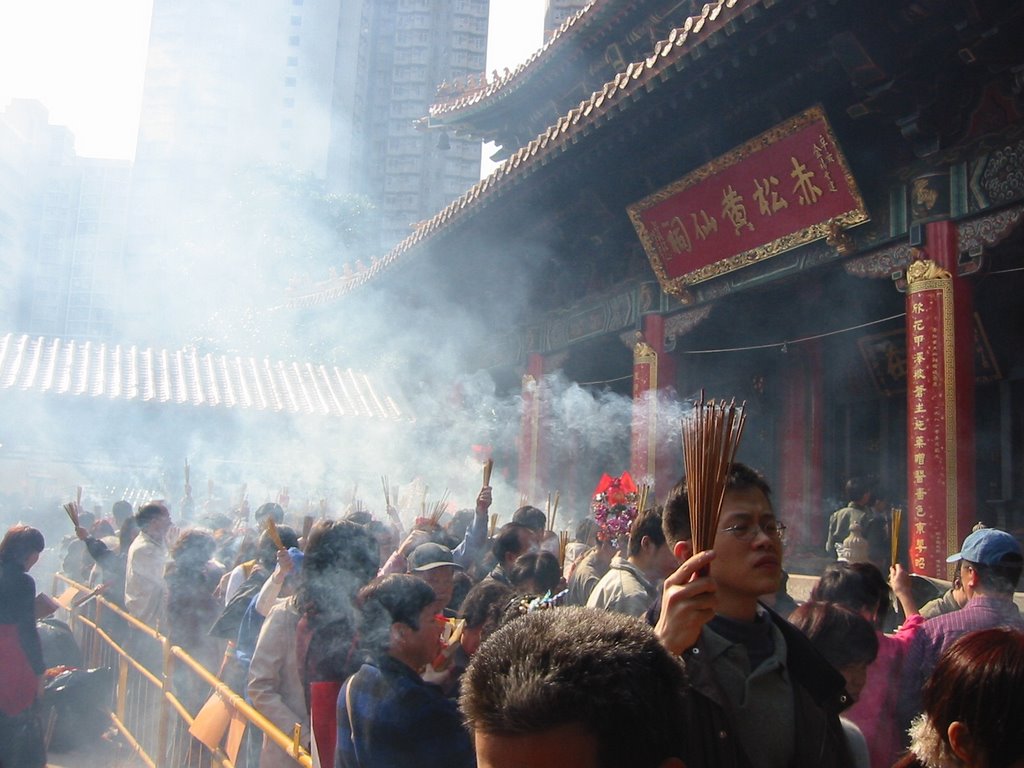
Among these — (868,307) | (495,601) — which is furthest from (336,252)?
(495,601)

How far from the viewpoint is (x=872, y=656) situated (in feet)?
7.34

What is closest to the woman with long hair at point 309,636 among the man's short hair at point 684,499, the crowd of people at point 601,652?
the crowd of people at point 601,652

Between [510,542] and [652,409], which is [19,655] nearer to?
[510,542]

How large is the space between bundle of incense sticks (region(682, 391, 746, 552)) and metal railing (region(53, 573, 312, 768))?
4.71ft

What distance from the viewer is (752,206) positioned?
6047 millimetres

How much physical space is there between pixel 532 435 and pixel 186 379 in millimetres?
4497

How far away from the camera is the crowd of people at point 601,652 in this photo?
1.02 m

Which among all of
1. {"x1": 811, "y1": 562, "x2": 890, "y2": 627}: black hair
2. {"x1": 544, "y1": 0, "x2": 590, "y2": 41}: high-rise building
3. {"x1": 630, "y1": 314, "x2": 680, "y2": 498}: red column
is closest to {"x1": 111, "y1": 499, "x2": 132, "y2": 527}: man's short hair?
{"x1": 630, "y1": 314, "x2": 680, "y2": 498}: red column

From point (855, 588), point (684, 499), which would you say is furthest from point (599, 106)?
point (684, 499)

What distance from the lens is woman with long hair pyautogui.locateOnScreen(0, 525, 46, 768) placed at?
3.82 m

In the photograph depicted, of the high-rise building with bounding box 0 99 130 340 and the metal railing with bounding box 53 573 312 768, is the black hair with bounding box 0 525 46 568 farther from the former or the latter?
the high-rise building with bounding box 0 99 130 340

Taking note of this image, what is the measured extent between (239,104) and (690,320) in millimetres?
36141

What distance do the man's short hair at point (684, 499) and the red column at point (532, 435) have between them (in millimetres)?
7501

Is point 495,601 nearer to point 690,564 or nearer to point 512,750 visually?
point 690,564
